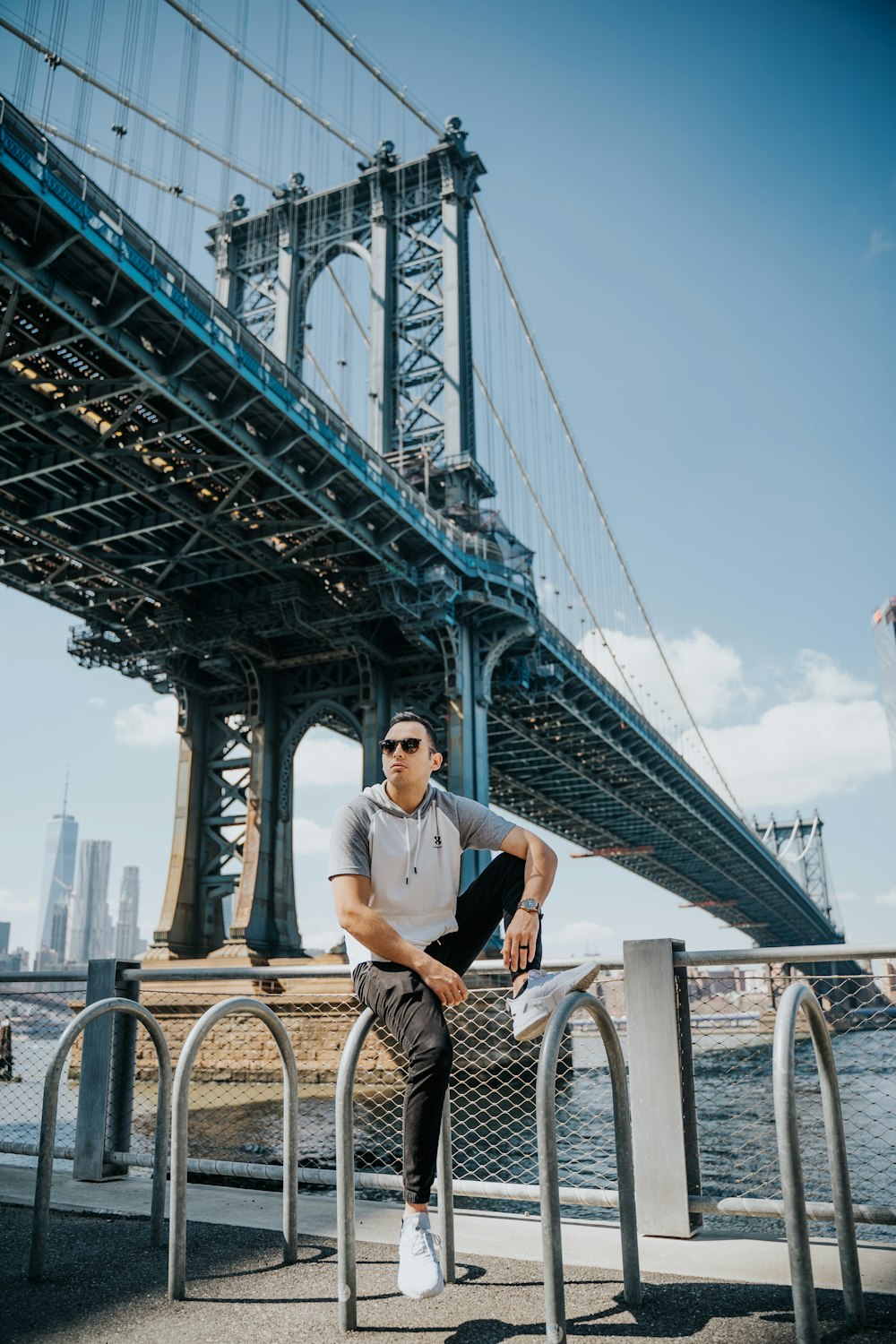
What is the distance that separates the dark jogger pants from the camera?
8.86 ft

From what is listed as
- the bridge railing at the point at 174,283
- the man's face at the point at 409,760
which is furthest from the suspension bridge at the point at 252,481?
the man's face at the point at 409,760

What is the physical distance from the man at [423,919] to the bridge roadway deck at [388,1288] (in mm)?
291

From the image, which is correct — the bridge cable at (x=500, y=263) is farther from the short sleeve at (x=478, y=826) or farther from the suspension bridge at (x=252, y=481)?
the short sleeve at (x=478, y=826)

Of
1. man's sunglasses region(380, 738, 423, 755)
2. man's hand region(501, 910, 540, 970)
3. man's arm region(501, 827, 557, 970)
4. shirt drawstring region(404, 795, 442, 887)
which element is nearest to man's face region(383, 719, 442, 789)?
man's sunglasses region(380, 738, 423, 755)

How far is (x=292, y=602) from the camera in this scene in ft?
85.3

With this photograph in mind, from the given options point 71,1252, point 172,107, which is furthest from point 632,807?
point 71,1252

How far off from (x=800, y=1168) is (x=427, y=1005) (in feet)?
3.47

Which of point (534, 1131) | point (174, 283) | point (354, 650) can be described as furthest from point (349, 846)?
point (354, 650)

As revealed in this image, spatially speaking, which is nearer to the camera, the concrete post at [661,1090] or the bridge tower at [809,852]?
the concrete post at [661,1090]

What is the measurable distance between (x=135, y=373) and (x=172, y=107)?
84.0 feet

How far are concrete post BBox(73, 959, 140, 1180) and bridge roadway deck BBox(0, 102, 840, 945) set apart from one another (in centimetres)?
1286

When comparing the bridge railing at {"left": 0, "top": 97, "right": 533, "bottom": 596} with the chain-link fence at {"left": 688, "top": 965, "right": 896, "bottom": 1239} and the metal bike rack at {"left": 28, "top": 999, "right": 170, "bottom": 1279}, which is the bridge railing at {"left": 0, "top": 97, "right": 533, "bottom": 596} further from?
the metal bike rack at {"left": 28, "top": 999, "right": 170, "bottom": 1279}

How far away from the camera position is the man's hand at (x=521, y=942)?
9.72 feet

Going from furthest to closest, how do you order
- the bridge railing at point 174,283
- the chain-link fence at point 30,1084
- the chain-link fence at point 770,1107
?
the bridge railing at point 174,283 < the chain-link fence at point 30,1084 < the chain-link fence at point 770,1107
